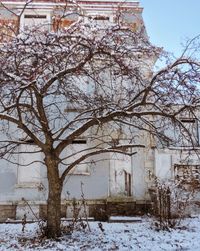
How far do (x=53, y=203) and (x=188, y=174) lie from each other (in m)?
7.32

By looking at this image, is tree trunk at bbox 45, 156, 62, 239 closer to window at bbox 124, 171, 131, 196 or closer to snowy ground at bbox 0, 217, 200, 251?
snowy ground at bbox 0, 217, 200, 251

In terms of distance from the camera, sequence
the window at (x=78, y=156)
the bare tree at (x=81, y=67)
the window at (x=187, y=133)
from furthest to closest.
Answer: the window at (x=78, y=156) < the window at (x=187, y=133) < the bare tree at (x=81, y=67)

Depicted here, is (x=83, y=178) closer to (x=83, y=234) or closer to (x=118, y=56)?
(x=83, y=234)

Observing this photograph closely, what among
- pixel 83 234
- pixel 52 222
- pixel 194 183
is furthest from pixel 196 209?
pixel 52 222

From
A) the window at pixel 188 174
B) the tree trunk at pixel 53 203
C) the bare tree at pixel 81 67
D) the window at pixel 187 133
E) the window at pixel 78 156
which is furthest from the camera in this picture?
the window at pixel 78 156

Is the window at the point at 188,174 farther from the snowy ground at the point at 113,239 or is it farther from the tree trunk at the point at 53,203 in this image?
the tree trunk at the point at 53,203

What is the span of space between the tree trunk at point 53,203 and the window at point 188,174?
606cm

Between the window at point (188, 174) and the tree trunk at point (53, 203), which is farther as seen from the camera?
the window at point (188, 174)

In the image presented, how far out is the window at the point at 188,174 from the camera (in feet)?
47.7

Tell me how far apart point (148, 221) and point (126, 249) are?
4048 mm

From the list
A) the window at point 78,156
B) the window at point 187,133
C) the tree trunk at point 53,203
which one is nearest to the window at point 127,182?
the window at point 78,156

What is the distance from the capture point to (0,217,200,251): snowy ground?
888 centimetres

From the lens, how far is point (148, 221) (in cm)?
1269

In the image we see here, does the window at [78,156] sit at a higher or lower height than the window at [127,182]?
higher
